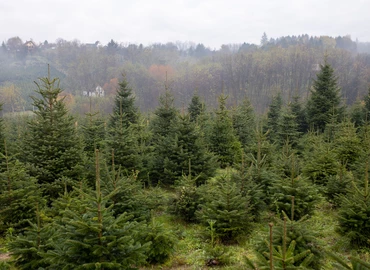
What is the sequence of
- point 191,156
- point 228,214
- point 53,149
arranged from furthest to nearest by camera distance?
1. point 191,156
2. point 53,149
3. point 228,214

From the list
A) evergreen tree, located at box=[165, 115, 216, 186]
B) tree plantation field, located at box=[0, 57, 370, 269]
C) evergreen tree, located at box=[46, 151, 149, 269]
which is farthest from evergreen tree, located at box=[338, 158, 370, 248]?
evergreen tree, located at box=[165, 115, 216, 186]

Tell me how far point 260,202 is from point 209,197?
1.78m

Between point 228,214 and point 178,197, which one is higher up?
point 228,214

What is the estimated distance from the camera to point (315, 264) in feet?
20.4

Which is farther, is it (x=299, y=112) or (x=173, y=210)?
(x=299, y=112)

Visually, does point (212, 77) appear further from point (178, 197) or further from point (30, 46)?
point (30, 46)

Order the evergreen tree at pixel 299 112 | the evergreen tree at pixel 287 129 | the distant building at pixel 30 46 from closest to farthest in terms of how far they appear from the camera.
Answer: the evergreen tree at pixel 287 129 → the evergreen tree at pixel 299 112 → the distant building at pixel 30 46

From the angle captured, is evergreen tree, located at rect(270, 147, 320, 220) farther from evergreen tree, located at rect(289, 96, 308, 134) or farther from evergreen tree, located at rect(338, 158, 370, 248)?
evergreen tree, located at rect(289, 96, 308, 134)

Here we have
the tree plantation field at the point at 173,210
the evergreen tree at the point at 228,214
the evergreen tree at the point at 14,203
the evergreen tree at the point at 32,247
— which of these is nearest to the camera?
the tree plantation field at the point at 173,210

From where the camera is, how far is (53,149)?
36.4 feet

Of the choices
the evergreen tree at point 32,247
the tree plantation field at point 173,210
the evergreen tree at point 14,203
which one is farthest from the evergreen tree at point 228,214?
the evergreen tree at point 14,203

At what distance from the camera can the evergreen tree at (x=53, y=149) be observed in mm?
10664

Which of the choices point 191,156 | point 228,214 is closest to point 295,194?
point 228,214

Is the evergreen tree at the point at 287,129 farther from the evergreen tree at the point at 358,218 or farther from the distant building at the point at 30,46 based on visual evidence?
the distant building at the point at 30,46
